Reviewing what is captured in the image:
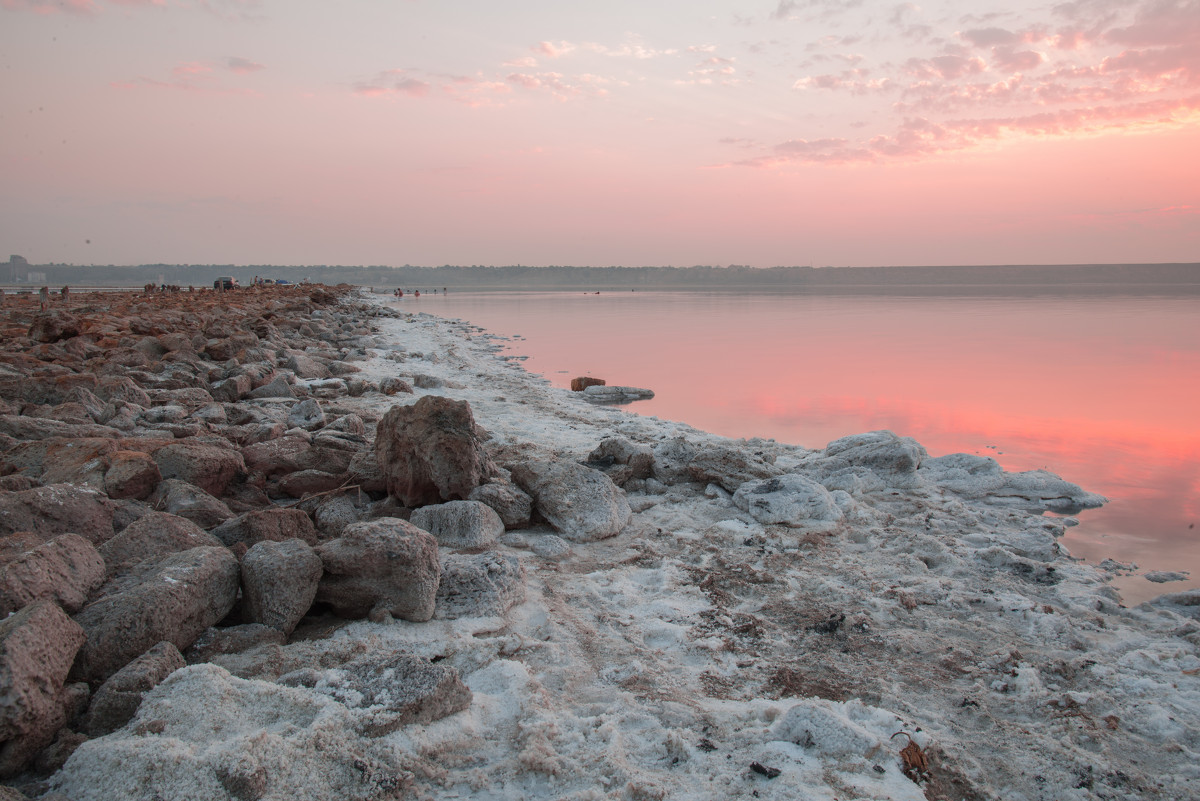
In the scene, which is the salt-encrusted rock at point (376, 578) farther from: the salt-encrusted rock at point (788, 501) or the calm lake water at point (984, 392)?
the calm lake water at point (984, 392)

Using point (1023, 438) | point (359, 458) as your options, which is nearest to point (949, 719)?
point (359, 458)

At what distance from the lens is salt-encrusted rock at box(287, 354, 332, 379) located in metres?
9.62

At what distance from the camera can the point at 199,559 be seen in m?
2.79

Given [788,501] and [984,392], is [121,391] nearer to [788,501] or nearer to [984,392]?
[788,501]

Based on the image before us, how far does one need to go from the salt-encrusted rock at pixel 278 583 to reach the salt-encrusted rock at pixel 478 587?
22.7 inches

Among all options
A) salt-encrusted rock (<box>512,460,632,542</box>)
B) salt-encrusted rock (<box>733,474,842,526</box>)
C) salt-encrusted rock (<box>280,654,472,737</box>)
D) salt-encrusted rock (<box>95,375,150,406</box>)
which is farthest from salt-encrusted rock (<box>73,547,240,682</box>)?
salt-encrusted rock (<box>95,375,150,406</box>)

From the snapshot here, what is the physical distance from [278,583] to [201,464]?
1770 millimetres

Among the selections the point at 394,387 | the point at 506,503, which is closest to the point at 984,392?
the point at 394,387

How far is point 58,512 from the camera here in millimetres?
3141

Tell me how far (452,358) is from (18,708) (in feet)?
37.8

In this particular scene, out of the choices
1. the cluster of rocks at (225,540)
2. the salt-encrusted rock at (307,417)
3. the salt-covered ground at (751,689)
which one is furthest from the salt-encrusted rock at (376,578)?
the salt-encrusted rock at (307,417)

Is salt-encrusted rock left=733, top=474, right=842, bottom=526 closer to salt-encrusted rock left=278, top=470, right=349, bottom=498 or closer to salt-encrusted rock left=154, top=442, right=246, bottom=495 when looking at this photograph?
salt-encrusted rock left=278, top=470, right=349, bottom=498

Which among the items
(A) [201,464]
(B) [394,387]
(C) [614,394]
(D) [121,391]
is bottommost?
(C) [614,394]

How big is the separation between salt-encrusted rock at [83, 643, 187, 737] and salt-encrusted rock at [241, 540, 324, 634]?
48cm
